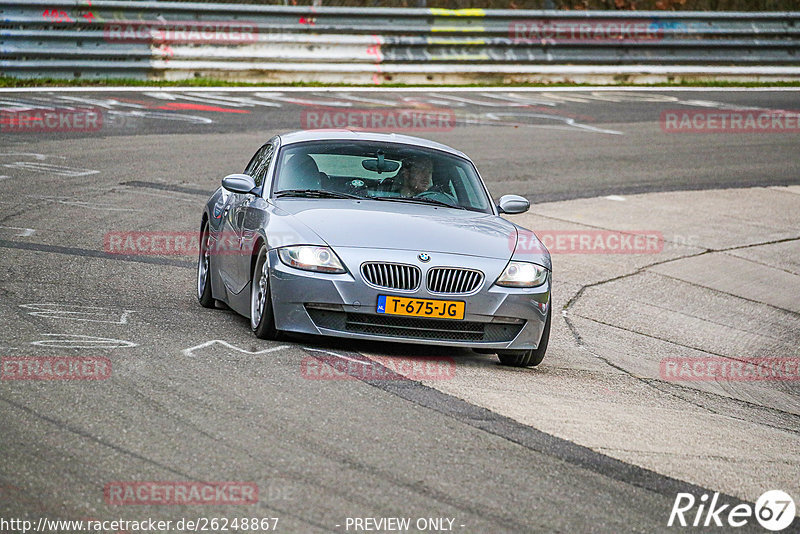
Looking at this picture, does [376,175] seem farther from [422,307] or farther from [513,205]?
[422,307]

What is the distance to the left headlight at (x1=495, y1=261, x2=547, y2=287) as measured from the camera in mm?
7629

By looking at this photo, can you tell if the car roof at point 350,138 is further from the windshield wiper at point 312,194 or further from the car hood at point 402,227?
the car hood at point 402,227

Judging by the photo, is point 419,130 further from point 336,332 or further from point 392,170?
point 336,332

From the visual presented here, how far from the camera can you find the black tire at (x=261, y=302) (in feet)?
24.9

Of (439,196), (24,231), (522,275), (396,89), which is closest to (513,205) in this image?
(439,196)

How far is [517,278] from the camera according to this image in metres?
7.68

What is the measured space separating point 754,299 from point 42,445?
27.9 ft

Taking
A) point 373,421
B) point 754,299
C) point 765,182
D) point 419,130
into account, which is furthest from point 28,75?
point 373,421

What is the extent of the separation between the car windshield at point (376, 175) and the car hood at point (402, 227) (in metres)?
0.21

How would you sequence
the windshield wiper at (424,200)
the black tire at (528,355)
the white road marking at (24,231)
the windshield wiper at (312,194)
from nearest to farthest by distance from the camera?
the black tire at (528,355), the windshield wiper at (312,194), the windshield wiper at (424,200), the white road marking at (24,231)

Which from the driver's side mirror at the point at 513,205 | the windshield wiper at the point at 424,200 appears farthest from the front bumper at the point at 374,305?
the driver's side mirror at the point at 513,205

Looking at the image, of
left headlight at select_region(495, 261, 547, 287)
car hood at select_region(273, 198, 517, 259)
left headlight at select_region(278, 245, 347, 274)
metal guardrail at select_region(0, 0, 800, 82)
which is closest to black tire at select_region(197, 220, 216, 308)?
car hood at select_region(273, 198, 517, 259)

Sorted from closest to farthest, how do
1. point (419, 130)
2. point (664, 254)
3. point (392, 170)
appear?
1. point (392, 170)
2. point (664, 254)
3. point (419, 130)

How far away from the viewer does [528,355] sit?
25.8 ft
